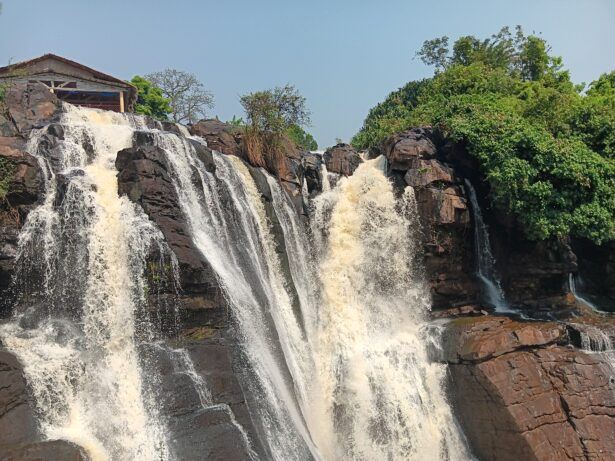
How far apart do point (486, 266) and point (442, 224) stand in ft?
8.06

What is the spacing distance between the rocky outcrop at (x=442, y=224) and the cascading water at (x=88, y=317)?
8.07 metres

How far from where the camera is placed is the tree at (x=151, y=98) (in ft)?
123

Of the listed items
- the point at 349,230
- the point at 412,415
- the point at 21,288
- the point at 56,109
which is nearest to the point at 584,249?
the point at 349,230

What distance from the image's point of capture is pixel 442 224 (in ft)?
49.9

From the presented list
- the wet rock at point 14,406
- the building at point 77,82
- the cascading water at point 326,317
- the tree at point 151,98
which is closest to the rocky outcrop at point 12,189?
the wet rock at point 14,406

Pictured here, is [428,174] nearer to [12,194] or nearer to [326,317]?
[326,317]

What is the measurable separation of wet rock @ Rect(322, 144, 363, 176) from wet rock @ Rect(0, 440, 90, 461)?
40.7 ft

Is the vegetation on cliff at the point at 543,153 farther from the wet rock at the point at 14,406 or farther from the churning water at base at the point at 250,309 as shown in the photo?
the wet rock at the point at 14,406

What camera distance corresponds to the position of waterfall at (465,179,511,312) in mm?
16250

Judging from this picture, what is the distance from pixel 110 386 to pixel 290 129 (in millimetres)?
12601

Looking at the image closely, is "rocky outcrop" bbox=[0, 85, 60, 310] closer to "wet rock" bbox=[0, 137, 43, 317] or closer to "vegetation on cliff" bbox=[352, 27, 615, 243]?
"wet rock" bbox=[0, 137, 43, 317]

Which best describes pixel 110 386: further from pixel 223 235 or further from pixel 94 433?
pixel 223 235

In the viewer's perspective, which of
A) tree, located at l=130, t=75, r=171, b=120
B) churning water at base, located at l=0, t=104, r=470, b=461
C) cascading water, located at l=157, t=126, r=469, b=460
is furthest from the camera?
tree, located at l=130, t=75, r=171, b=120

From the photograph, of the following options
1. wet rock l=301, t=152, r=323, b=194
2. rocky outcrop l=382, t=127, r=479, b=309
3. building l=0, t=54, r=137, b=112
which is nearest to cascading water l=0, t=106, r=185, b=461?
wet rock l=301, t=152, r=323, b=194
